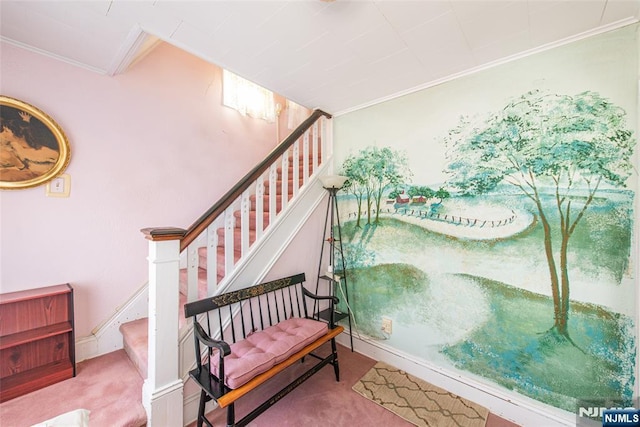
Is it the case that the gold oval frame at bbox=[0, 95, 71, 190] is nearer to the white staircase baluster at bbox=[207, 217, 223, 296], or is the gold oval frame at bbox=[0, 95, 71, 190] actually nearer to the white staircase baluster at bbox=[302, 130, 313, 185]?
the white staircase baluster at bbox=[207, 217, 223, 296]

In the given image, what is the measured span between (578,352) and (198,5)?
10.1 ft

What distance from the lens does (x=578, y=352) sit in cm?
156

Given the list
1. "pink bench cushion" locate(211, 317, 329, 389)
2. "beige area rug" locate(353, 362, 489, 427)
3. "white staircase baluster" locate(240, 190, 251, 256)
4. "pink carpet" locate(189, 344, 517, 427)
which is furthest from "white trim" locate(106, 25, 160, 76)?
"beige area rug" locate(353, 362, 489, 427)

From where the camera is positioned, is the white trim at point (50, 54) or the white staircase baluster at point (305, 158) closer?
the white trim at point (50, 54)

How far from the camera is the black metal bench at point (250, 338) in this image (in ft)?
4.78

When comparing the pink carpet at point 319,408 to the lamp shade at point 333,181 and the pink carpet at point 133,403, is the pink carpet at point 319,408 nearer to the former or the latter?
the pink carpet at point 133,403

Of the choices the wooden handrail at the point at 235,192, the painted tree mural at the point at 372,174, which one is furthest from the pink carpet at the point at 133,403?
the painted tree mural at the point at 372,174

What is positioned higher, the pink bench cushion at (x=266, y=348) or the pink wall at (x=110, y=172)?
the pink wall at (x=110, y=172)

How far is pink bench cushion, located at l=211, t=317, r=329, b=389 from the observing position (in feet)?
4.87

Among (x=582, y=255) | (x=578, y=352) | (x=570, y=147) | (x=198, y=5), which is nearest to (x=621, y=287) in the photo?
(x=582, y=255)

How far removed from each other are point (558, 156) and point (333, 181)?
1694 millimetres

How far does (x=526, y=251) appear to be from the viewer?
171 centimetres

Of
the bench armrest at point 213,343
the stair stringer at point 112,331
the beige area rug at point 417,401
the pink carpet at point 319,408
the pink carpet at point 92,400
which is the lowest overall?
the beige area rug at point 417,401

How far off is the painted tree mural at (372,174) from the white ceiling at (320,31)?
2.23 feet
